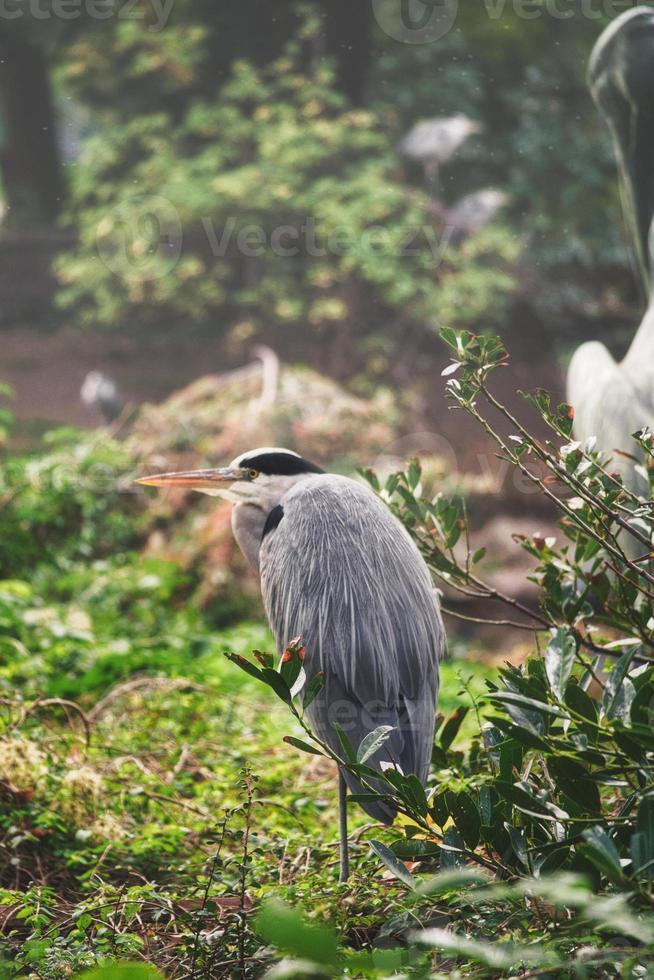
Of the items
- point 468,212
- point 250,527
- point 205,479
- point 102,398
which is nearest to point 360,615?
point 250,527

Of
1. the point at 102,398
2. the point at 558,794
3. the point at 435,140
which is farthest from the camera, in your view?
the point at 435,140

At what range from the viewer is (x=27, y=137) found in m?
7.30

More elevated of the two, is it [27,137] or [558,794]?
[558,794]

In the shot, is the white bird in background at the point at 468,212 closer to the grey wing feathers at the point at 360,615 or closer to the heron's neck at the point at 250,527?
the heron's neck at the point at 250,527

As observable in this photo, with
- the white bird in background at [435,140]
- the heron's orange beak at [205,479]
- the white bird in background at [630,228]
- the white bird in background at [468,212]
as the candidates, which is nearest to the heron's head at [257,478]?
the heron's orange beak at [205,479]

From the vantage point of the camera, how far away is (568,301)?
24.1 ft

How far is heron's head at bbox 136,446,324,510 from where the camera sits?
191 centimetres

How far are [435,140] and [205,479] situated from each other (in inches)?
233

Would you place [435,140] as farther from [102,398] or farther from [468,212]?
[102,398]

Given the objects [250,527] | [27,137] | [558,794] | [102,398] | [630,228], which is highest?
[630,228]

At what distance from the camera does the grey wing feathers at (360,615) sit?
5.48 ft

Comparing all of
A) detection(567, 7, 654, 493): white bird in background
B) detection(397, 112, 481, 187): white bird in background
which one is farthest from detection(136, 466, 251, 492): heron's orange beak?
detection(397, 112, 481, 187): white bird in background

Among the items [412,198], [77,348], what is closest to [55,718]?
[77,348]

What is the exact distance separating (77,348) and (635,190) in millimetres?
5346
